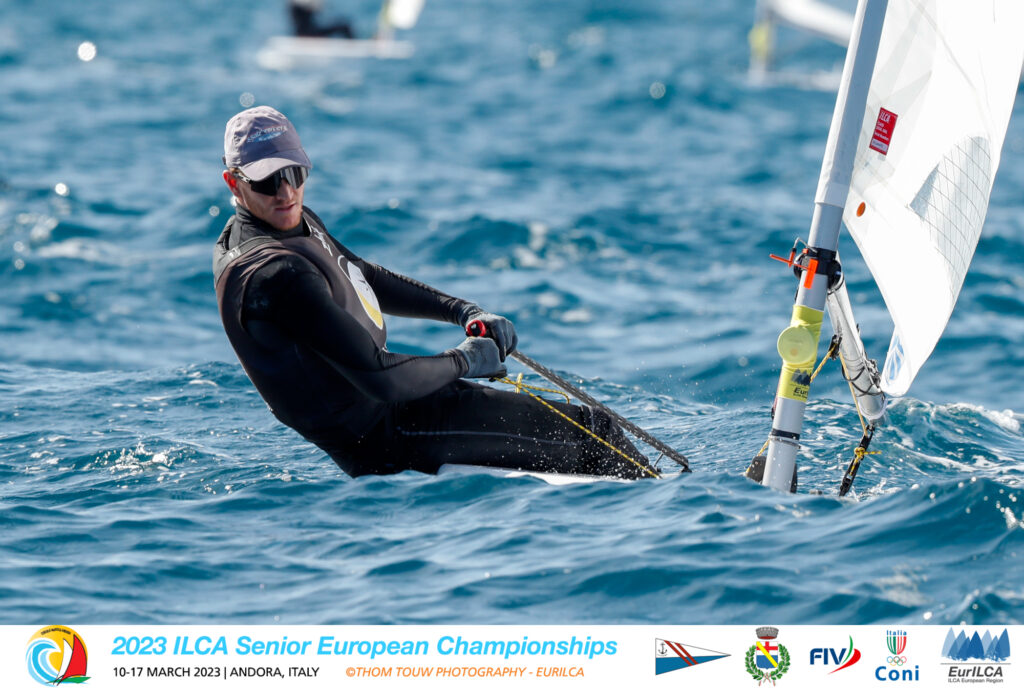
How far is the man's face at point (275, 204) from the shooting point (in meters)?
4.37

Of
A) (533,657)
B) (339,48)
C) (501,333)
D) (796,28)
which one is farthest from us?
(339,48)

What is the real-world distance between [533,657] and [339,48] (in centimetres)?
2347

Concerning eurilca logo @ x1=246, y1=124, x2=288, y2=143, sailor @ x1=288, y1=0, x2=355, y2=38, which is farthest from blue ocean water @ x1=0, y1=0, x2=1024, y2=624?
sailor @ x1=288, y1=0, x2=355, y2=38

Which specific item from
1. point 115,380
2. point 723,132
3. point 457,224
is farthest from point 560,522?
point 723,132

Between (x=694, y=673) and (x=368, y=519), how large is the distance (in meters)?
1.47

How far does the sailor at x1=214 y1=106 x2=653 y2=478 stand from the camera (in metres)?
4.20

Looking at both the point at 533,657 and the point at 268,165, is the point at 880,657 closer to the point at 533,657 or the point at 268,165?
the point at 533,657

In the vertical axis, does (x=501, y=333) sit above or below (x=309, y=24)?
below

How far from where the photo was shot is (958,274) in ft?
15.5

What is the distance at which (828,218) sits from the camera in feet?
14.3

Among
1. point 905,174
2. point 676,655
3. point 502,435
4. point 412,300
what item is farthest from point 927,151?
point 676,655

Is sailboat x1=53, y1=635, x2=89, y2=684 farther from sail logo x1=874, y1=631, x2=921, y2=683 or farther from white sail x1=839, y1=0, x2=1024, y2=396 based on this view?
white sail x1=839, y1=0, x2=1024, y2=396

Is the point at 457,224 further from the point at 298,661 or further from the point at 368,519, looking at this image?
the point at 298,661

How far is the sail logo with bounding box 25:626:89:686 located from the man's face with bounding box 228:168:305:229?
1.51m
